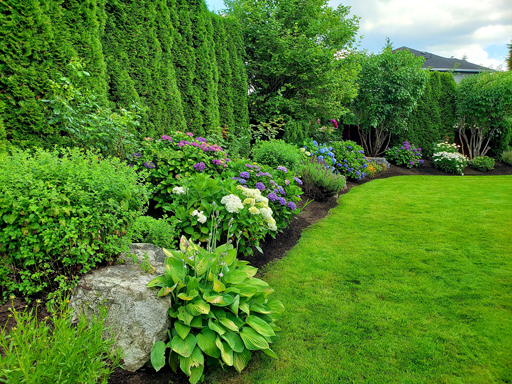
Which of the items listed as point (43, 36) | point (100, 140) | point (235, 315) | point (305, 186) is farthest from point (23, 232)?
point (305, 186)

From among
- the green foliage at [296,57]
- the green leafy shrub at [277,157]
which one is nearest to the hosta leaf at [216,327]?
the green leafy shrub at [277,157]

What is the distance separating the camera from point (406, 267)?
3830 mm

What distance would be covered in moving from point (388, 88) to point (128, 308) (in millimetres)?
12876

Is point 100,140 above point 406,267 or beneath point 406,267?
above

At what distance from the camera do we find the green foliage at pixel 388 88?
39.3 ft

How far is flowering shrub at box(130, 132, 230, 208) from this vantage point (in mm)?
4062

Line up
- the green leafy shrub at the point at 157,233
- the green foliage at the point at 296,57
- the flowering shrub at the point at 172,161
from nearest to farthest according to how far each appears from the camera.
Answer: the green leafy shrub at the point at 157,233
the flowering shrub at the point at 172,161
the green foliage at the point at 296,57

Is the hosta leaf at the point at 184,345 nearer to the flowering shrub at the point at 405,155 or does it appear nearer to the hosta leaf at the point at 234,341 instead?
the hosta leaf at the point at 234,341

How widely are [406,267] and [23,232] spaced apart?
13.2 ft

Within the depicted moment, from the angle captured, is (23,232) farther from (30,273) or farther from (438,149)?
(438,149)

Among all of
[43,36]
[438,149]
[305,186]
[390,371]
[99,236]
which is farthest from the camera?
[438,149]

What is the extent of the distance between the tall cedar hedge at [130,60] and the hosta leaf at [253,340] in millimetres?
3287

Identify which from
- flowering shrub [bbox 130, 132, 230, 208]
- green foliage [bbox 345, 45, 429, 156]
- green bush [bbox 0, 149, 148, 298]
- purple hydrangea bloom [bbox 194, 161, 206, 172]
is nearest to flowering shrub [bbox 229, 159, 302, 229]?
flowering shrub [bbox 130, 132, 230, 208]

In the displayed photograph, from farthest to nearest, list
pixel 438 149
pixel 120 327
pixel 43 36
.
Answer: pixel 438 149
pixel 43 36
pixel 120 327
